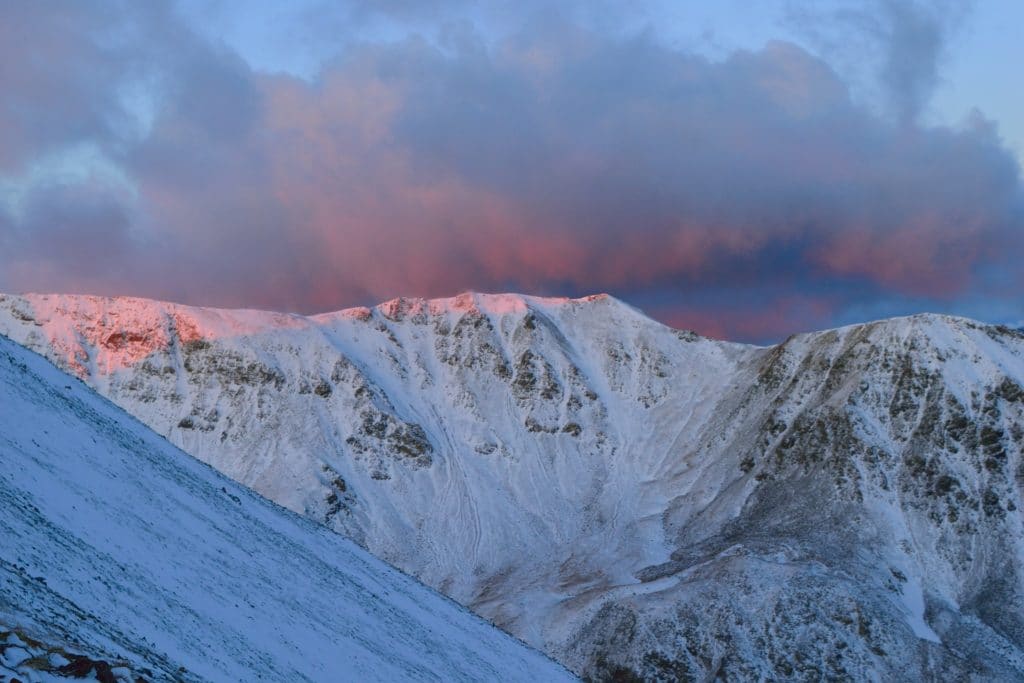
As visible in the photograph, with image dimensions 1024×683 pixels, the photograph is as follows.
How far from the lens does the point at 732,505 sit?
15562cm

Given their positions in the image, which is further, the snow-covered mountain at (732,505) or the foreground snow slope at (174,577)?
the snow-covered mountain at (732,505)

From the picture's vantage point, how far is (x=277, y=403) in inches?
7820

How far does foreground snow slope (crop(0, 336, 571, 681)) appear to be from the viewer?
29.4 meters

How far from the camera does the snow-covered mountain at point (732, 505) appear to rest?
118 meters

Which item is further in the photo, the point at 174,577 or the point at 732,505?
the point at 732,505

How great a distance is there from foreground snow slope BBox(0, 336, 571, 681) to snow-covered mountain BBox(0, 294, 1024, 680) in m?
56.8

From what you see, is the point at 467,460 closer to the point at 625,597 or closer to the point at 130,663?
the point at 625,597

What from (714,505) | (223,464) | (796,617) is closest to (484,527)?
(714,505)

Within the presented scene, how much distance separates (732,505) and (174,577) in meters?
125

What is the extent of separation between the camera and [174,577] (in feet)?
132

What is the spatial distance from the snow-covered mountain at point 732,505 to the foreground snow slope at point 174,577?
5678 centimetres

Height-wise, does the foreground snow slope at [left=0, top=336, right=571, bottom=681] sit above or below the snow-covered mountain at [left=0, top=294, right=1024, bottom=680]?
below

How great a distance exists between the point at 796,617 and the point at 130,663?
103m

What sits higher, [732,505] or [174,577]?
[732,505]
